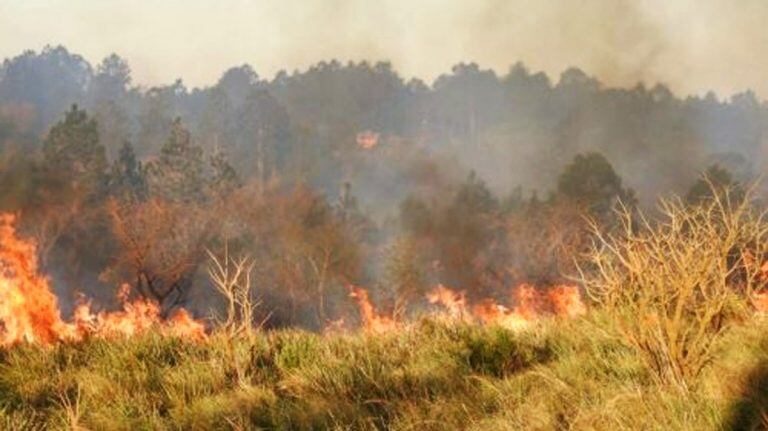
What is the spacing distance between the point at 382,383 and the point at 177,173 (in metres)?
49.1

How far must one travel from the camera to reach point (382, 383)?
6.35 metres

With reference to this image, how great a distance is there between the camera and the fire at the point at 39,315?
927cm

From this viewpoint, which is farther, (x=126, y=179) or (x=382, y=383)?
(x=126, y=179)

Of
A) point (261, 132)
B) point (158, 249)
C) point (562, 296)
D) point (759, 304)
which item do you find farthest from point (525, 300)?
Result: point (261, 132)

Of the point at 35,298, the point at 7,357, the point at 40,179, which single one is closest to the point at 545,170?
the point at 40,179

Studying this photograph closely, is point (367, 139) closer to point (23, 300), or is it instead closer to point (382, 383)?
point (23, 300)

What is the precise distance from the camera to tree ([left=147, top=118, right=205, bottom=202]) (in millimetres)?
52156

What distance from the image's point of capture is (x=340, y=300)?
41.3 m

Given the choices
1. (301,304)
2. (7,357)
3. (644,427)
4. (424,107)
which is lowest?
(301,304)

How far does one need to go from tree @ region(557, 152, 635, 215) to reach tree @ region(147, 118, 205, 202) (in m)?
24.1

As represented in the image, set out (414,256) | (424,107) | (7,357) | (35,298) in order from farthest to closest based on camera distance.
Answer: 1. (424,107)
2. (414,256)
3. (35,298)
4. (7,357)

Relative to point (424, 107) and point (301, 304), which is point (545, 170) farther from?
point (301, 304)

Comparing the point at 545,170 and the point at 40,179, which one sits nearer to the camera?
the point at 40,179

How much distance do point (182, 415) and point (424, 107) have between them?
379 ft
